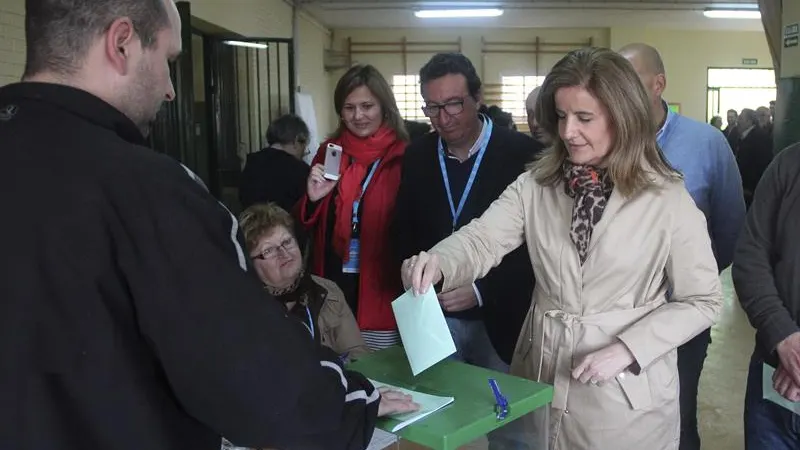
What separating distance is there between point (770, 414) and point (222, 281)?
161 cm

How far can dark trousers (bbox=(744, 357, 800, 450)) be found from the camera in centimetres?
188

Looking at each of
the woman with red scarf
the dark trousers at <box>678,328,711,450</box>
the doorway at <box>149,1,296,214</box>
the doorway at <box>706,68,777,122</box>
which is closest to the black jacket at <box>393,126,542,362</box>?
the woman with red scarf

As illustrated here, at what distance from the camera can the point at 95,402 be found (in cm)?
96

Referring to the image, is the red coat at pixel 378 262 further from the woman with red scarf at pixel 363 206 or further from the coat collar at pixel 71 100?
the coat collar at pixel 71 100

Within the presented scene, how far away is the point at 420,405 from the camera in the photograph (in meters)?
1.34

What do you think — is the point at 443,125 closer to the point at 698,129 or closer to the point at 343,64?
the point at 698,129

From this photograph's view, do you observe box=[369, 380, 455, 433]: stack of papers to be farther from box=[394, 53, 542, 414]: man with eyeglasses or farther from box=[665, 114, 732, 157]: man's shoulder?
box=[665, 114, 732, 157]: man's shoulder

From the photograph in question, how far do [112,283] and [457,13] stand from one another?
9.67 m

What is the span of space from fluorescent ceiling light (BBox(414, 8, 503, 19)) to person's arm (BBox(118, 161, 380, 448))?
9.26 metres

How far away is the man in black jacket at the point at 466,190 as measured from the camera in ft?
7.35

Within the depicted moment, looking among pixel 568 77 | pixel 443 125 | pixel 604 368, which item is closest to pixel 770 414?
pixel 604 368

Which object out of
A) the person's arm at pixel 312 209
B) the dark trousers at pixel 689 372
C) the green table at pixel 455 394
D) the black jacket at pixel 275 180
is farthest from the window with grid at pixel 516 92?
the green table at pixel 455 394

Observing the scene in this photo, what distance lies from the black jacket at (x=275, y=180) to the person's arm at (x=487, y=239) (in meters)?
2.25

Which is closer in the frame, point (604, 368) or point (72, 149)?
point (72, 149)
